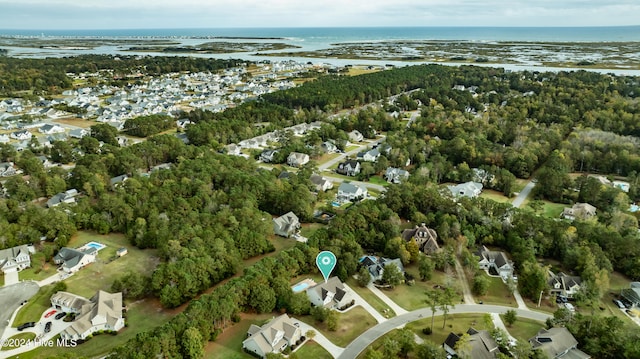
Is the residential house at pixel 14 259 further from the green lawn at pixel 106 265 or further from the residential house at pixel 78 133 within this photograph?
the residential house at pixel 78 133

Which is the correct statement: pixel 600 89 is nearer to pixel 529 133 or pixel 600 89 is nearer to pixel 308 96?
pixel 529 133

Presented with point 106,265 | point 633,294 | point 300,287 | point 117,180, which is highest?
point 117,180

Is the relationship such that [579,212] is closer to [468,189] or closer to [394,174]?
[468,189]

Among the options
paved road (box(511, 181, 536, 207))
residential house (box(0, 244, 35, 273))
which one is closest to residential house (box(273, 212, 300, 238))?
residential house (box(0, 244, 35, 273))

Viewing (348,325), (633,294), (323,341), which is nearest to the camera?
(323,341)

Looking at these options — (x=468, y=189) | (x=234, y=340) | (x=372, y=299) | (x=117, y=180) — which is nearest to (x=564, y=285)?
(x=372, y=299)

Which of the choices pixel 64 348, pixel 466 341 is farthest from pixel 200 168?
pixel 466 341
